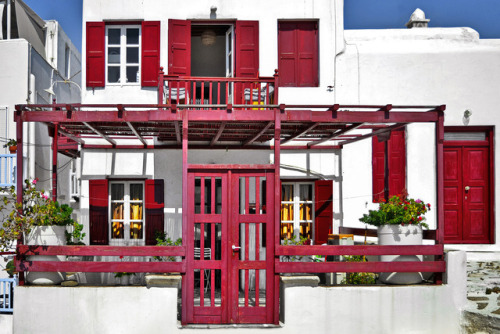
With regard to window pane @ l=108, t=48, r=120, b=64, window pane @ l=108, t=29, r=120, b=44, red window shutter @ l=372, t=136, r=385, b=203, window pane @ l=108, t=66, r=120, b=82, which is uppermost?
window pane @ l=108, t=29, r=120, b=44

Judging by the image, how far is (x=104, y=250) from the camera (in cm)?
847

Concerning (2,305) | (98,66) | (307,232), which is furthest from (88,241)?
(307,232)

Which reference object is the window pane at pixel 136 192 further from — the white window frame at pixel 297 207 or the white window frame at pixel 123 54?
the white window frame at pixel 297 207

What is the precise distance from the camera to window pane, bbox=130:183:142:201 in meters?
11.8

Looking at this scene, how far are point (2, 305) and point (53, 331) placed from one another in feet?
6.05

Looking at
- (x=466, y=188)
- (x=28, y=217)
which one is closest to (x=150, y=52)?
(x=28, y=217)

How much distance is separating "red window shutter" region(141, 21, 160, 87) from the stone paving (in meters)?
7.96

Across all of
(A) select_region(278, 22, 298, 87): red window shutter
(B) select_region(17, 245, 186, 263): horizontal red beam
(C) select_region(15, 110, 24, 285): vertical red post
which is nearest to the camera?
(B) select_region(17, 245, 186, 263): horizontal red beam

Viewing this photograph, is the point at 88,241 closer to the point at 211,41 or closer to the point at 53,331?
the point at 53,331

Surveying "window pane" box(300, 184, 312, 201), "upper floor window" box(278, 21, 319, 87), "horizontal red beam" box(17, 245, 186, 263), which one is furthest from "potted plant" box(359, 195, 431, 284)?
"upper floor window" box(278, 21, 319, 87)

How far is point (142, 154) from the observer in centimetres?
1166

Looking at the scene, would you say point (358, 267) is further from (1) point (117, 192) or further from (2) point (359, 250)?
(1) point (117, 192)

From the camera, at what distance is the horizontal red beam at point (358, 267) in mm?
8555

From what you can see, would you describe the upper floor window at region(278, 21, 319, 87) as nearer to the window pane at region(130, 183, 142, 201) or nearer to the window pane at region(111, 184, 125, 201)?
the window pane at region(130, 183, 142, 201)
